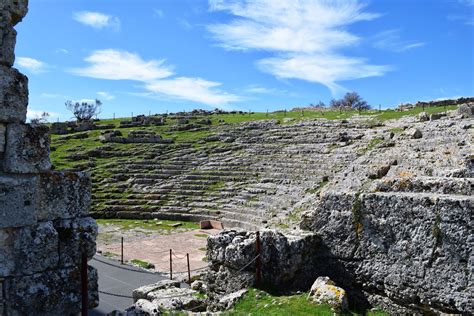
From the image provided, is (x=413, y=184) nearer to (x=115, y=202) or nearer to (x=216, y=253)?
(x=216, y=253)

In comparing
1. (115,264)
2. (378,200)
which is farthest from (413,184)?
Result: (115,264)

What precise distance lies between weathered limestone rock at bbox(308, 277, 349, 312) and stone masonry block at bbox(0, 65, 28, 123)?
3846 mm

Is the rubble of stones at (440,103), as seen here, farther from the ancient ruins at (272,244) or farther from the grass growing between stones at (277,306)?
the grass growing between stones at (277,306)

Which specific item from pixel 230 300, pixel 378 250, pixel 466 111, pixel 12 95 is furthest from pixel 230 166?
pixel 12 95

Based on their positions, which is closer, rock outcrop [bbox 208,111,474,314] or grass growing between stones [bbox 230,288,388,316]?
rock outcrop [bbox 208,111,474,314]

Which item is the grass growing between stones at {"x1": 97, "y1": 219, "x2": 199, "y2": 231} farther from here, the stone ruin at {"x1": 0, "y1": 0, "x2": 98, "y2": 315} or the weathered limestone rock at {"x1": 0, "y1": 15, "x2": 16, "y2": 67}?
the weathered limestone rock at {"x1": 0, "y1": 15, "x2": 16, "y2": 67}

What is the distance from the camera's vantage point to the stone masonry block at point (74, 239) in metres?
3.97

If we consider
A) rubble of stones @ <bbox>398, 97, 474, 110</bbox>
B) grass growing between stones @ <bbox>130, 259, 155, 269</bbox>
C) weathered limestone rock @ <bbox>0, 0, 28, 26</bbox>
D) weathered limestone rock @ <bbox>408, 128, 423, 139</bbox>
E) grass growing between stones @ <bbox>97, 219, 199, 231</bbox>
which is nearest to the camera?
weathered limestone rock @ <bbox>0, 0, 28, 26</bbox>

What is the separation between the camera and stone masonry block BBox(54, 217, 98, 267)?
397 centimetres

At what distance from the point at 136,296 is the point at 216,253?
1.90m

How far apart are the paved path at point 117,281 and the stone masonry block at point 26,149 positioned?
542 centimetres

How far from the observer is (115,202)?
23453 millimetres

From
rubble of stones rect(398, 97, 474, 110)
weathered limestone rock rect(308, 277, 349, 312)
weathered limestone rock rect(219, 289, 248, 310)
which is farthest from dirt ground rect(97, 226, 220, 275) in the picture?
rubble of stones rect(398, 97, 474, 110)

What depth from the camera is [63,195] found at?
3.97 metres
